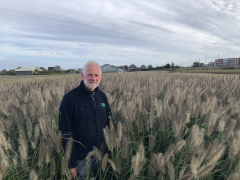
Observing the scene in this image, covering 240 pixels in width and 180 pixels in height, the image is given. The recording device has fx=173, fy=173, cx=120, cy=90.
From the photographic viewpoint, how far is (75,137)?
7.22 feet

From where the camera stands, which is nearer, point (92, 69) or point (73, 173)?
point (73, 173)

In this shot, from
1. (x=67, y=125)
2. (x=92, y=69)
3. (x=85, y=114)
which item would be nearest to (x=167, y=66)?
(x=92, y=69)

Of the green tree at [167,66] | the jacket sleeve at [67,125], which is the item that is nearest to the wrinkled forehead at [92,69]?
the jacket sleeve at [67,125]

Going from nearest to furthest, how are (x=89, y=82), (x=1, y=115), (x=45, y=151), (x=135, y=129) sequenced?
(x=45, y=151) < (x=89, y=82) < (x=135, y=129) < (x=1, y=115)

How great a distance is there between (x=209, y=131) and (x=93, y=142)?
1.35 m

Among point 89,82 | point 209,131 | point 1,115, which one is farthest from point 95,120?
point 1,115

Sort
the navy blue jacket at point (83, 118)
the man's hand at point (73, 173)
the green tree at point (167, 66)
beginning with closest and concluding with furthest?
the man's hand at point (73, 173)
the navy blue jacket at point (83, 118)
the green tree at point (167, 66)

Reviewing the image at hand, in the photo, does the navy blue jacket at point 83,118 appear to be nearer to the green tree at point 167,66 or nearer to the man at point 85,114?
the man at point 85,114

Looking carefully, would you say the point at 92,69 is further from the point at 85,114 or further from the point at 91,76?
the point at 85,114

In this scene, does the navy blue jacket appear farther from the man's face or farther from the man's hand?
the man's hand

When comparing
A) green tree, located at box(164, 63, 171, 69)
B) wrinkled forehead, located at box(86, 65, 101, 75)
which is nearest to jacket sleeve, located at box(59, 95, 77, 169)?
wrinkled forehead, located at box(86, 65, 101, 75)

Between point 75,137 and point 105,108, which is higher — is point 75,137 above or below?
below

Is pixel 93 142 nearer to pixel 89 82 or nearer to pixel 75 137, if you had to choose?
pixel 75 137

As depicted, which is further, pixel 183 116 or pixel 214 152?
pixel 183 116
